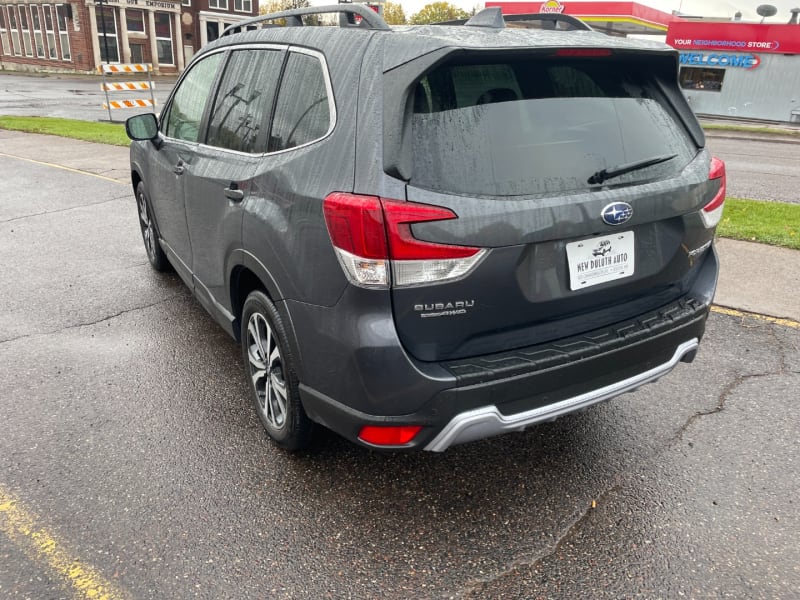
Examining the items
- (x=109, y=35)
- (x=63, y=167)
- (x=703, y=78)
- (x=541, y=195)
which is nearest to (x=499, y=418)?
(x=541, y=195)

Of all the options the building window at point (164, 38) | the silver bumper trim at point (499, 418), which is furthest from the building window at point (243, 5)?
the silver bumper trim at point (499, 418)

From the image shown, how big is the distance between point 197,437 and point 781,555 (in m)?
2.66

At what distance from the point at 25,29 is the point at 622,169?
67.9 m

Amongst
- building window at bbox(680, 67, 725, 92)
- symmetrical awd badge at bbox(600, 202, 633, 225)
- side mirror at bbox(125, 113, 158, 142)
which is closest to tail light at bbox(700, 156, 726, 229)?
symmetrical awd badge at bbox(600, 202, 633, 225)

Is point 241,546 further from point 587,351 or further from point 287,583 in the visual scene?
point 587,351

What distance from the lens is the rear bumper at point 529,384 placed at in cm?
224

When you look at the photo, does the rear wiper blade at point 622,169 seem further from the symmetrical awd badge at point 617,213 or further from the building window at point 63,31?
the building window at point 63,31

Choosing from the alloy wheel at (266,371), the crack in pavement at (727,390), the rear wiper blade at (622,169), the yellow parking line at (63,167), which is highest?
the rear wiper blade at (622,169)

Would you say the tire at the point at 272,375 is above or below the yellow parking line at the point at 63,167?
above

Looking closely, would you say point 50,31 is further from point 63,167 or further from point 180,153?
point 180,153

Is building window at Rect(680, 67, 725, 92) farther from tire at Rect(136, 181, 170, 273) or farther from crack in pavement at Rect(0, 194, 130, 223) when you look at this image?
tire at Rect(136, 181, 170, 273)

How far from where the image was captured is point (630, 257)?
8.25 feet

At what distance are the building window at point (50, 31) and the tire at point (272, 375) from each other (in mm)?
60792

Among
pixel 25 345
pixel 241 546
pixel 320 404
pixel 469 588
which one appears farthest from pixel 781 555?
pixel 25 345
